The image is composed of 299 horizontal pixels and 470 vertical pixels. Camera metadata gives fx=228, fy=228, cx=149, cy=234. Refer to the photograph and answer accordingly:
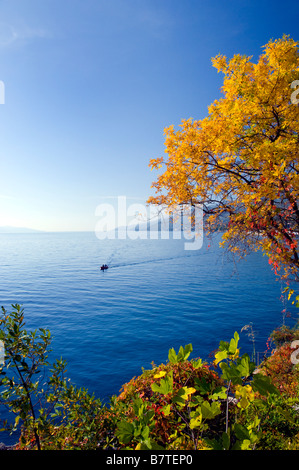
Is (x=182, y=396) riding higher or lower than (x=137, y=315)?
higher

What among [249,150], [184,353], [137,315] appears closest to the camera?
[184,353]

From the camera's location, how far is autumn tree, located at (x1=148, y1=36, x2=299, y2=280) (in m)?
5.52

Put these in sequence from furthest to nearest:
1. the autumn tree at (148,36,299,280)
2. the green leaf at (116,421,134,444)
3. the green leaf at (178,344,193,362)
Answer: the autumn tree at (148,36,299,280)
the green leaf at (178,344,193,362)
the green leaf at (116,421,134,444)

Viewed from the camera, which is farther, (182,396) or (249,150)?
(249,150)

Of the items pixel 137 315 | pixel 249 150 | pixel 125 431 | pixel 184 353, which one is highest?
pixel 249 150

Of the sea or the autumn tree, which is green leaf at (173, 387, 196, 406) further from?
the sea

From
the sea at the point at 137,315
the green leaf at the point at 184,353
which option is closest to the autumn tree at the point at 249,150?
the sea at the point at 137,315

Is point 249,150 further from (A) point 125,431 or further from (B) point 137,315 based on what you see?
(B) point 137,315

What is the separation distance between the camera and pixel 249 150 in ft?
19.1

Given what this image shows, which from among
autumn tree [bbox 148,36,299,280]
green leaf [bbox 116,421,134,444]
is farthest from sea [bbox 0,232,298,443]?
green leaf [bbox 116,421,134,444]

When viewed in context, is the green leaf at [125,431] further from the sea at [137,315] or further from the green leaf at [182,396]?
the sea at [137,315]

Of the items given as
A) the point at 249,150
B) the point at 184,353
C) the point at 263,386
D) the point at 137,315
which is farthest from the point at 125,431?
the point at 137,315
